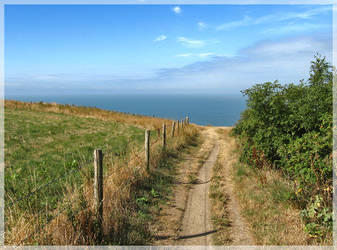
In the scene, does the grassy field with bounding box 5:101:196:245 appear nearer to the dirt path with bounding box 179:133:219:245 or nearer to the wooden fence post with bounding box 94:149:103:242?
the wooden fence post with bounding box 94:149:103:242

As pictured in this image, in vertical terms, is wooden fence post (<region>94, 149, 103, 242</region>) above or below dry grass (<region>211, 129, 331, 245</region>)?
above

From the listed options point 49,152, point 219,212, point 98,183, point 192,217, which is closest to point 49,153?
point 49,152

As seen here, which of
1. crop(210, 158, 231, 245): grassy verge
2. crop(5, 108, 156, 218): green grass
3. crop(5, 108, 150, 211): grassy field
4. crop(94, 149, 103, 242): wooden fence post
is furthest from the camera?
crop(5, 108, 150, 211): grassy field

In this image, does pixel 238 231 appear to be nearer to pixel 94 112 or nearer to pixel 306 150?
pixel 306 150

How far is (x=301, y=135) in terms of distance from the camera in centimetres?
719

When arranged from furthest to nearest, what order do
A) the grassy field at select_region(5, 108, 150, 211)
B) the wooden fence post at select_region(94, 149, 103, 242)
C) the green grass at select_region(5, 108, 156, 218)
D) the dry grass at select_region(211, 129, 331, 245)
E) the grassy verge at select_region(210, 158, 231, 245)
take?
the grassy field at select_region(5, 108, 150, 211) < the green grass at select_region(5, 108, 156, 218) < the grassy verge at select_region(210, 158, 231, 245) < the dry grass at select_region(211, 129, 331, 245) < the wooden fence post at select_region(94, 149, 103, 242)

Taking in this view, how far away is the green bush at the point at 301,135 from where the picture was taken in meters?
4.88

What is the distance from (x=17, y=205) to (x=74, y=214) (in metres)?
1.06

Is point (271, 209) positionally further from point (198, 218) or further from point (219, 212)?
point (198, 218)

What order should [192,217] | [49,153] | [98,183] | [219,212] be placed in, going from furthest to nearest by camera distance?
[49,153], [219,212], [192,217], [98,183]

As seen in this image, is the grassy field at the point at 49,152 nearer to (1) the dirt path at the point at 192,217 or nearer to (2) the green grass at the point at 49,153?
(2) the green grass at the point at 49,153

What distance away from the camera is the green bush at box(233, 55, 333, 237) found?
4883mm

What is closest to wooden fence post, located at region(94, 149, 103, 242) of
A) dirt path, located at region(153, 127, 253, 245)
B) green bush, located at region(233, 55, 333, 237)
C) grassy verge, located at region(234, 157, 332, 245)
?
dirt path, located at region(153, 127, 253, 245)

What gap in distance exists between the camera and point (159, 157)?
9727 mm
